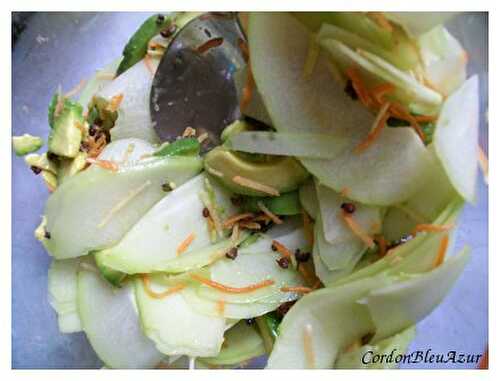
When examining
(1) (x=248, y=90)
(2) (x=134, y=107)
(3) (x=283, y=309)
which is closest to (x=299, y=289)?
(3) (x=283, y=309)

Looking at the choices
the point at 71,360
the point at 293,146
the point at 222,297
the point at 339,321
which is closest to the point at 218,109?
the point at 293,146

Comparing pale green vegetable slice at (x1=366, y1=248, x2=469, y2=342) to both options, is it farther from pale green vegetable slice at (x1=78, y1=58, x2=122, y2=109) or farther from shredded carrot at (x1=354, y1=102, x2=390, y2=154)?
pale green vegetable slice at (x1=78, y1=58, x2=122, y2=109)

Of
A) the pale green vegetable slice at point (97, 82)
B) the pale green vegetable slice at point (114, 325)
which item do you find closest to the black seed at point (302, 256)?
the pale green vegetable slice at point (114, 325)

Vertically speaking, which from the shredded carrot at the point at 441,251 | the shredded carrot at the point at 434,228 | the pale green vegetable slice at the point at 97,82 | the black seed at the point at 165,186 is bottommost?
the black seed at the point at 165,186

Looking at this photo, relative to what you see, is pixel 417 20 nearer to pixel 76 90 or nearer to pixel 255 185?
pixel 255 185

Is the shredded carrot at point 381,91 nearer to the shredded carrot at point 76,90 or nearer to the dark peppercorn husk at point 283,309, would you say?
the dark peppercorn husk at point 283,309

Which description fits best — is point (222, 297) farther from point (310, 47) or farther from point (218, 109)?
point (310, 47)
